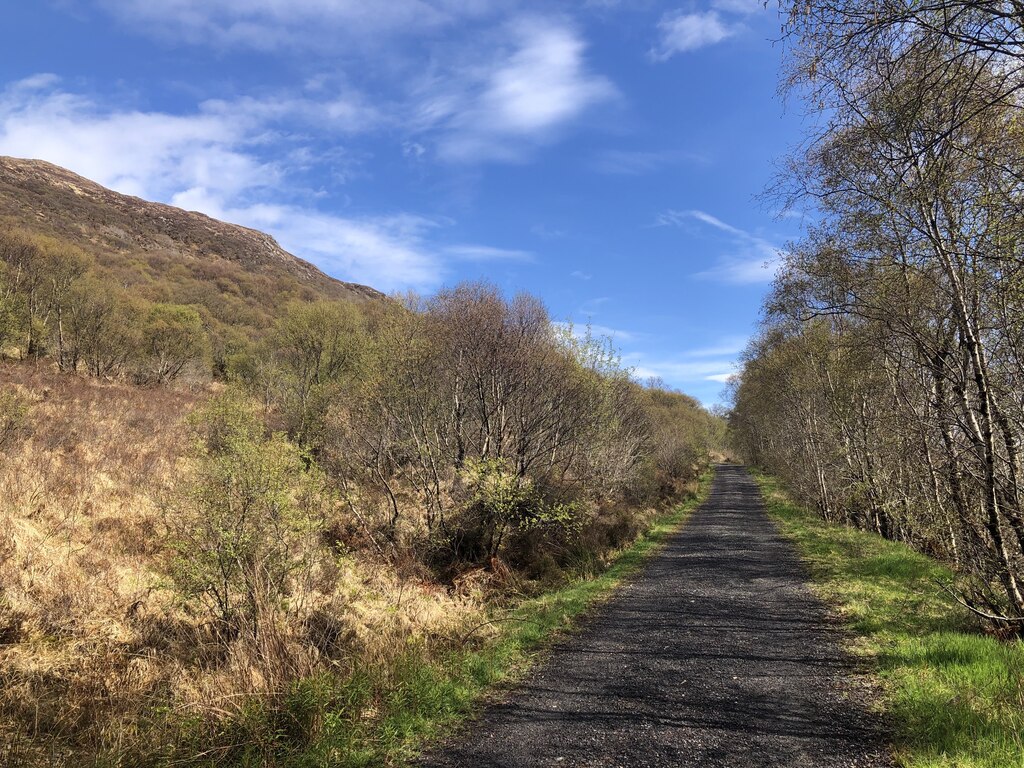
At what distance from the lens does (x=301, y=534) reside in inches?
332

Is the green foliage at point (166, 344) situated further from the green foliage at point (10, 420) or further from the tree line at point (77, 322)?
the green foliage at point (10, 420)

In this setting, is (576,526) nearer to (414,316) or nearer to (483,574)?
(483,574)

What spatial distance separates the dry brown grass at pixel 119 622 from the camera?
218 inches

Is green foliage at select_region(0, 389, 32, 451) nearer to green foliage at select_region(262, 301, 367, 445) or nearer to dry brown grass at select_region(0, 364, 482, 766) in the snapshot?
dry brown grass at select_region(0, 364, 482, 766)

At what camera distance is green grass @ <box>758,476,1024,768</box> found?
4.14 m

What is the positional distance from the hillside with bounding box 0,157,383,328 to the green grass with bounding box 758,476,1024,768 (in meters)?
51.1

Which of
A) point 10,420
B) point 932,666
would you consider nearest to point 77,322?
point 10,420

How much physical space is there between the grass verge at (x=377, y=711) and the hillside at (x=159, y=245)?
47.7 meters

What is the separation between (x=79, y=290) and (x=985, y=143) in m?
A: 37.2

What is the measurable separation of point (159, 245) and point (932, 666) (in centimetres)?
9782

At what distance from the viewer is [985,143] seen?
5672 millimetres

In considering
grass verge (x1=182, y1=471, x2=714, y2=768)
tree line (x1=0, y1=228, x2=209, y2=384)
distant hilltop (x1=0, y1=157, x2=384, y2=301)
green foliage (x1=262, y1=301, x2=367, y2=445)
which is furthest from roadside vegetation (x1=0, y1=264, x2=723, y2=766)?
distant hilltop (x1=0, y1=157, x2=384, y2=301)

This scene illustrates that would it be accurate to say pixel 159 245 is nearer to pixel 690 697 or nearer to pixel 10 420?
pixel 10 420

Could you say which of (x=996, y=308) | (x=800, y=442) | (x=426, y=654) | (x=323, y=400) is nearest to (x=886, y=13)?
(x=996, y=308)
